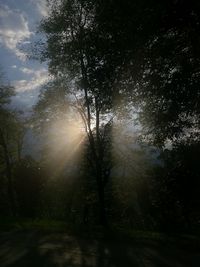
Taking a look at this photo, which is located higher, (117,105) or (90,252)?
(117,105)

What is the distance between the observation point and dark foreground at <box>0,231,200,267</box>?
9547 mm

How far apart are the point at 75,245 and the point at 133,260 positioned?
2.96m

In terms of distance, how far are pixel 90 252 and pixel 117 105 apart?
7193 millimetres

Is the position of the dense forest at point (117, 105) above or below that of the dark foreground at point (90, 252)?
above

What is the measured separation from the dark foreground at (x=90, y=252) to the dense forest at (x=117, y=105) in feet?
18.1

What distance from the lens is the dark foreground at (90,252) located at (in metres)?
9.55

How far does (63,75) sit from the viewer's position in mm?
28375

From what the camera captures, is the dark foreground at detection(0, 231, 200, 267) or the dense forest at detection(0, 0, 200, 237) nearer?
the dark foreground at detection(0, 231, 200, 267)

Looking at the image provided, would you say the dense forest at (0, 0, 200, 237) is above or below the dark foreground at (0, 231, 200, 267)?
above

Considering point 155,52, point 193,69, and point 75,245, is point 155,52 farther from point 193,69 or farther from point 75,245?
point 75,245

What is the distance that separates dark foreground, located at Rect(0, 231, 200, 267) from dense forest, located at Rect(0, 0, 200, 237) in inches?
217

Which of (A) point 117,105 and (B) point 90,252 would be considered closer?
(B) point 90,252

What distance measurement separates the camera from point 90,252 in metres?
11.1

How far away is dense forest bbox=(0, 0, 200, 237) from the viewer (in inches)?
550
